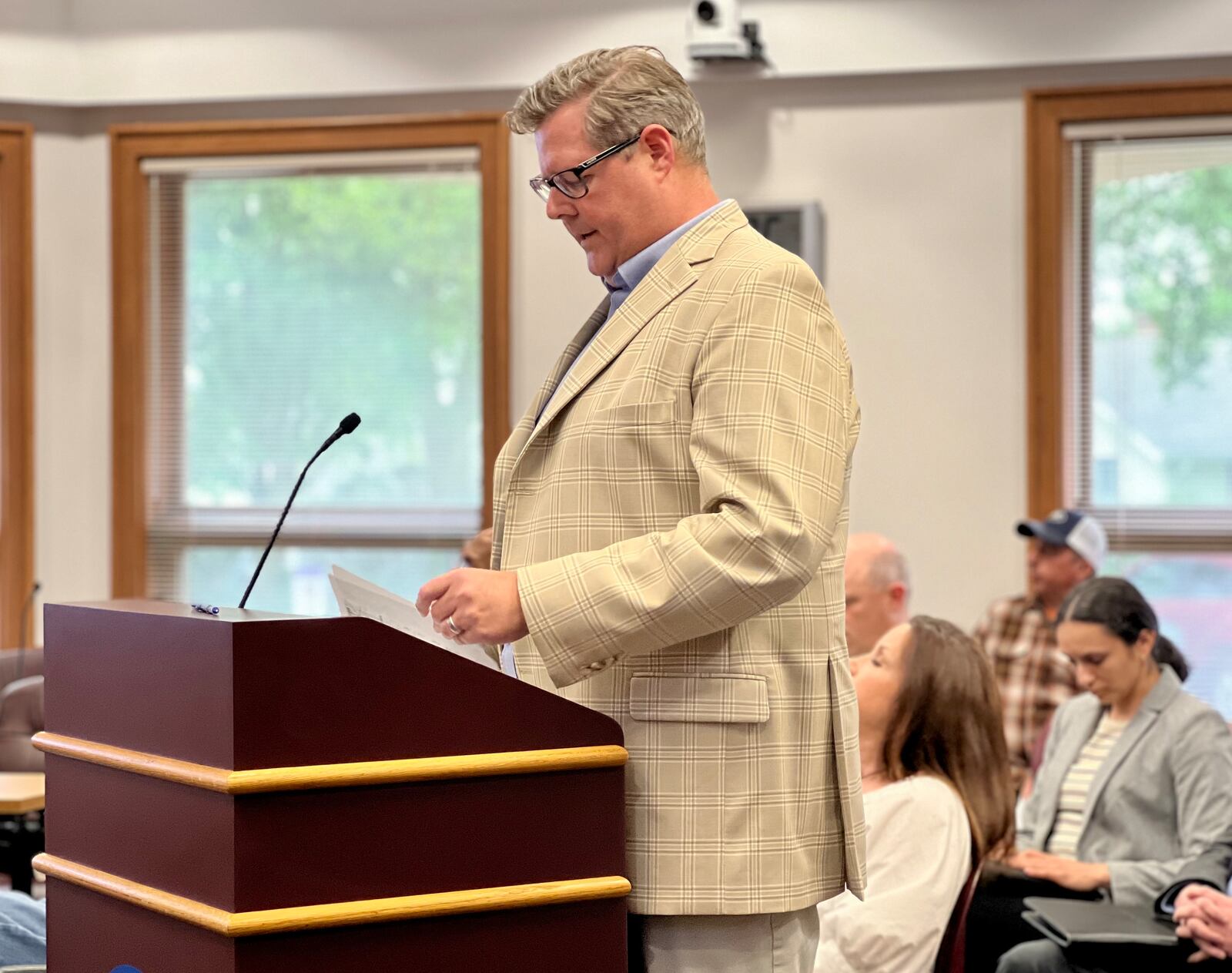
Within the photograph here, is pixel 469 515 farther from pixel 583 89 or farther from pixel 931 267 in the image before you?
pixel 583 89

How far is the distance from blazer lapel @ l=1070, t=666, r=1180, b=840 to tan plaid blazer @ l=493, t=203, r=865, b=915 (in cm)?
195

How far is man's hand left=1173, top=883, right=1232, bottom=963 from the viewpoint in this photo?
Answer: 8.42 ft

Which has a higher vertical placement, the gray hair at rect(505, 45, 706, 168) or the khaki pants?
the gray hair at rect(505, 45, 706, 168)

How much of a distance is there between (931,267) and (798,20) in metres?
0.91

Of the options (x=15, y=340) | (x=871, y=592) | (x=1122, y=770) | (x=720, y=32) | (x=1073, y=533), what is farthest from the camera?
(x=15, y=340)

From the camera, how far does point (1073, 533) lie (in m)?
4.66

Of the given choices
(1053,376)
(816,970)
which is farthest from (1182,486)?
(816,970)

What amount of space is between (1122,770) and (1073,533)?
60.0 inches

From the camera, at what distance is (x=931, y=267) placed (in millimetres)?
5000

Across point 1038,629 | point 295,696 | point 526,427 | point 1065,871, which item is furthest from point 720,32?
point 295,696

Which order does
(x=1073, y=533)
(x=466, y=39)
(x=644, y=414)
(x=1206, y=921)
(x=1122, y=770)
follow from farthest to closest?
(x=466, y=39) → (x=1073, y=533) → (x=1122, y=770) → (x=1206, y=921) → (x=644, y=414)

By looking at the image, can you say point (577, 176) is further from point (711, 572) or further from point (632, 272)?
point (711, 572)

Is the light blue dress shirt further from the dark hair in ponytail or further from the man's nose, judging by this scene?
the dark hair in ponytail

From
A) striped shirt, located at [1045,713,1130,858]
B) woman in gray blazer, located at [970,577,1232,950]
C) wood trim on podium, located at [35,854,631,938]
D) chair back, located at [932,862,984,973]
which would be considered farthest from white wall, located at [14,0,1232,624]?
wood trim on podium, located at [35,854,631,938]
